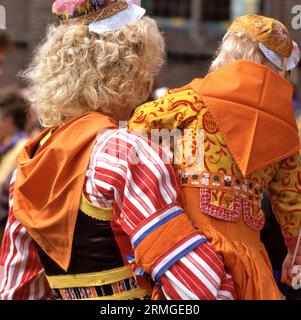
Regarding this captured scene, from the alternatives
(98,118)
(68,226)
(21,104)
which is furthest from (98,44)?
(21,104)

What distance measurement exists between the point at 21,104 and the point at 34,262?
355cm

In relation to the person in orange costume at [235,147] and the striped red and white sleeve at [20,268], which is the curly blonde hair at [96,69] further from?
the striped red and white sleeve at [20,268]

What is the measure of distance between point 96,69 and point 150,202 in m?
0.49

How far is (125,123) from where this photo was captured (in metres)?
2.24

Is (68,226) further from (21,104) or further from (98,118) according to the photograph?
(21,104)

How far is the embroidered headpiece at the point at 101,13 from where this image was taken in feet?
7.26

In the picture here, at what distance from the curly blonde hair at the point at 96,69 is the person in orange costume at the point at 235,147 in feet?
0.32

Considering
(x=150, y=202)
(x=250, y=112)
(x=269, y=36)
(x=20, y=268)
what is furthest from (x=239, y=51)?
(x=20, y=268)

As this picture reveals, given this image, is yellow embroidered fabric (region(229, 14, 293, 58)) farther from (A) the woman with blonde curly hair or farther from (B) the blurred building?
Answer: (B) the blurred building

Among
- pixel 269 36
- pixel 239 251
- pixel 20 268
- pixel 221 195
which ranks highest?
pixel 269 36

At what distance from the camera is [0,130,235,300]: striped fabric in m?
1.88

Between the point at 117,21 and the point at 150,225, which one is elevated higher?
the point at 117,21

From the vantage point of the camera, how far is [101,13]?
222 centimetres

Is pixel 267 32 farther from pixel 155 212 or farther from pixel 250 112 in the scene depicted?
pixel 155 212
